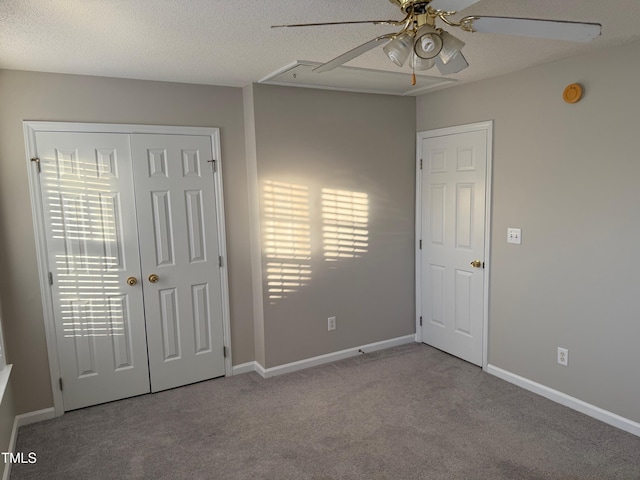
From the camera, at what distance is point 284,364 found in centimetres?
388

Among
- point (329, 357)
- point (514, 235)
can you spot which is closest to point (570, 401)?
point (514, 235)

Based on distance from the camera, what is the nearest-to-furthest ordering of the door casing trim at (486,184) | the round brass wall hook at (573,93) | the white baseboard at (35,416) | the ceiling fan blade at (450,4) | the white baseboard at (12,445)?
the ceiling fan blade at (450,4)
the white baseboard at (12,445)
the round brass wall hook at (573,93)
the white baseboard at (35,416)
the door casing trim at (486,184)

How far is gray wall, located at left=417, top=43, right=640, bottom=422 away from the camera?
9.23ft

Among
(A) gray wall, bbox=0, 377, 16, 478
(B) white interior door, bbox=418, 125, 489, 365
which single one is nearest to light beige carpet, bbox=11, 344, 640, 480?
(A) gray wall, bbox=0, 377, 16, 478

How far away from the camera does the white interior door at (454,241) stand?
378 centimetres

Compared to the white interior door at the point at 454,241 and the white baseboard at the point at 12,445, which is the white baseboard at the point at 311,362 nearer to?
the white interior door at the point at 454,241

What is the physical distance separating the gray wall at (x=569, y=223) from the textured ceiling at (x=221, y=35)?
24cm

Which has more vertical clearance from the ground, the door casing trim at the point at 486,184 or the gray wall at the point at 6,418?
the door casing trim at the point at 486,184

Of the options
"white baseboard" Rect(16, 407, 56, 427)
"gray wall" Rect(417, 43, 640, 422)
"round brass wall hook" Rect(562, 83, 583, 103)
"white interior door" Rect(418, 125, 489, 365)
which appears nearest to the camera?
"gray wall" Rect(417, 43, 640, 422)

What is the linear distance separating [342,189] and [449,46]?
2324mm

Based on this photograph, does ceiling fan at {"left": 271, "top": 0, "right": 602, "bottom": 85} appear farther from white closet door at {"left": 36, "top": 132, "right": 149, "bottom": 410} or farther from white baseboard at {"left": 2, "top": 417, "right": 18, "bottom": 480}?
white baseboard at {"left": 2, "top": 417, "right": 18, "bottom": 480}

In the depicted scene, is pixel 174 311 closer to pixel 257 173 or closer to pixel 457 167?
pixel 257 173

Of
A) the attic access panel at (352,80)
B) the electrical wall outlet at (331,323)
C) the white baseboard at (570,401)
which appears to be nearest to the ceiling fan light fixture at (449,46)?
the attic access panel at (352,80)

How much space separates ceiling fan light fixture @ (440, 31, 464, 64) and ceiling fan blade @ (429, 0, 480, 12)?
0.12m
